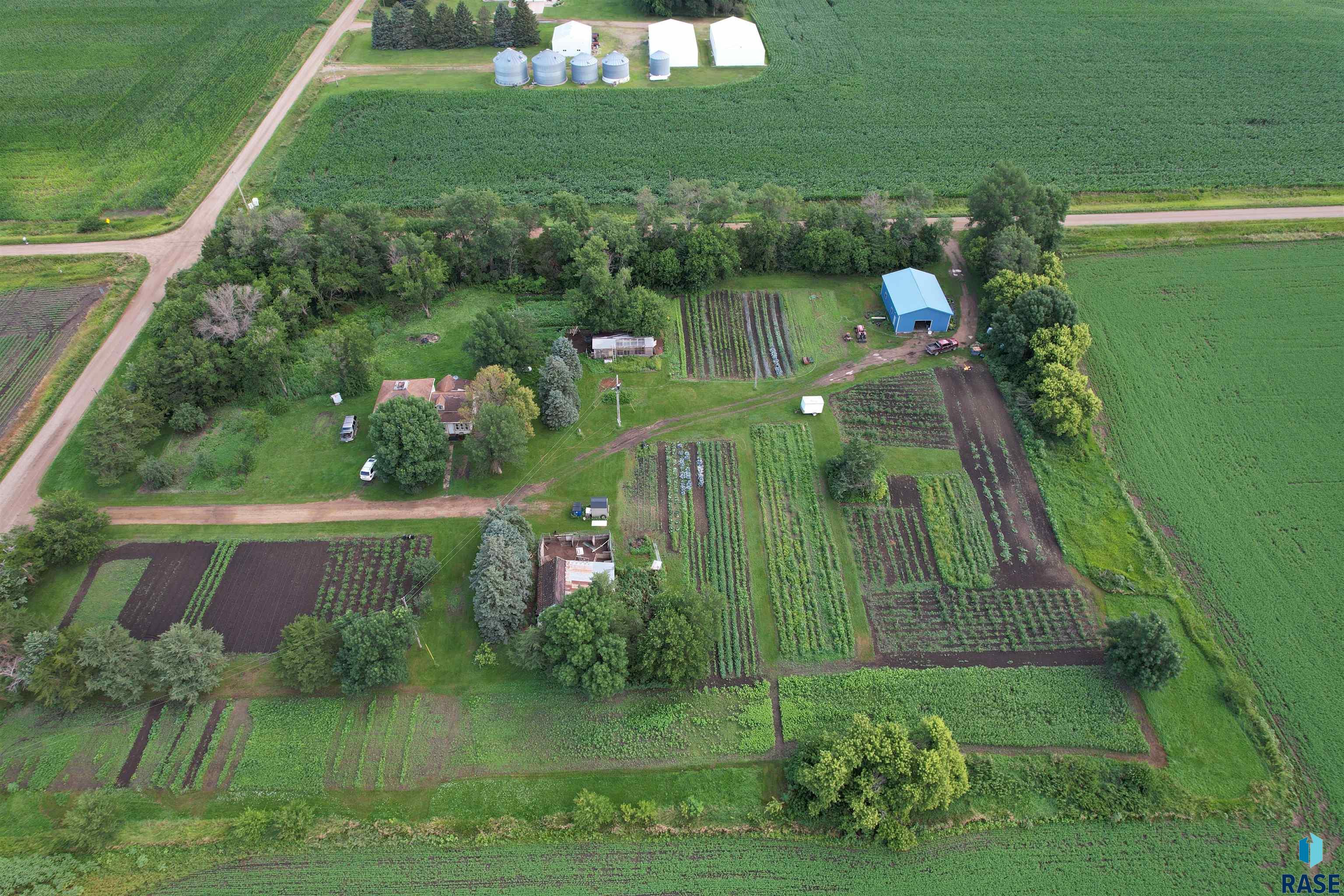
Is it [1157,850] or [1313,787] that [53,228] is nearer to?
[1157,850]

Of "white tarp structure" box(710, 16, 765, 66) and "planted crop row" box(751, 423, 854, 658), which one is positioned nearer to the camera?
"planted crop row" box(751, 423, 854, 658)

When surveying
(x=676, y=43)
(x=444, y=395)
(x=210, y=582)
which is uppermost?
(x=676, y=43)

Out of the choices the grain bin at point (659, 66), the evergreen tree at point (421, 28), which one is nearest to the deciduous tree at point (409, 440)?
the grain bin at point (659, 66)

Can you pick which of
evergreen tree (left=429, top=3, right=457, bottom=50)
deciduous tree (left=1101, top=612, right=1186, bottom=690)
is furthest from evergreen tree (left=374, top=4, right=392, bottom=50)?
deciduous tree (left=1101, top=612, right=1186, bottom=690)

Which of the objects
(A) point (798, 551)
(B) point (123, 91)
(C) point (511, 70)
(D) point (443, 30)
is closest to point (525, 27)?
(C) point (511, 70)

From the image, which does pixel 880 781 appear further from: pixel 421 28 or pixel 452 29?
pixel 421 28

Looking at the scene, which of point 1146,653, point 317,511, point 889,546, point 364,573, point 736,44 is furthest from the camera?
point 736,44

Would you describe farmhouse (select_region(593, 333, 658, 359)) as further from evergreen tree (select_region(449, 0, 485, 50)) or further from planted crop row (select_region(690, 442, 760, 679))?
evergreen tree (select_region(449, 0, 485, 50))
